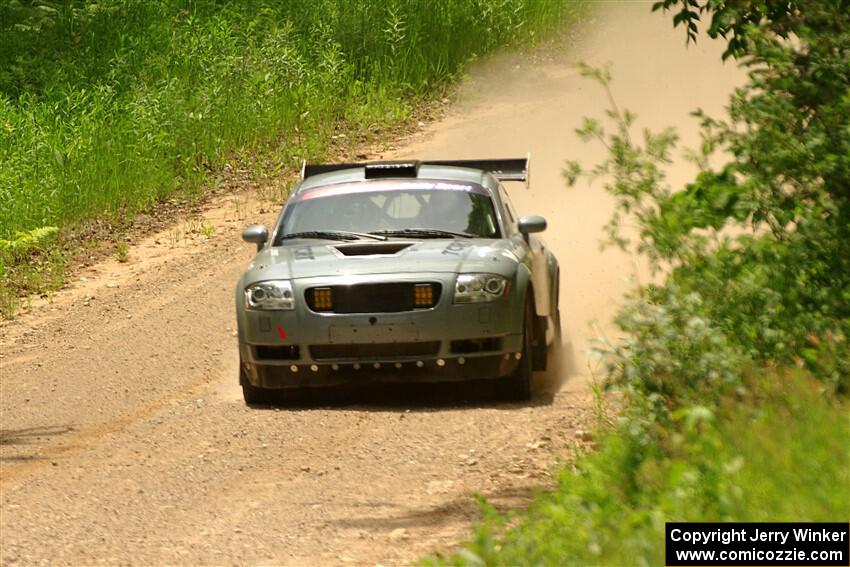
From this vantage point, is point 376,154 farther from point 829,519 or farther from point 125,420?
point 829,519

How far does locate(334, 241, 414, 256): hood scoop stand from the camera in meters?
10.5

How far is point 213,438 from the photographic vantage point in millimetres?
9625

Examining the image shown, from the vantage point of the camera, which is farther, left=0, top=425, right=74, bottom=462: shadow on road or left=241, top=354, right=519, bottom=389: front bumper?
left=241, top=354, right=519, bottom=389: front bumper

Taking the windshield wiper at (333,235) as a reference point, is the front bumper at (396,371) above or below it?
below

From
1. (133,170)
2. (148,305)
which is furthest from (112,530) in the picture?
(133,170)

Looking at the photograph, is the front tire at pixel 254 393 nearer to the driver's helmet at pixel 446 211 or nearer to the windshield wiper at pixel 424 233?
the windshield wiper at pixel 424 233

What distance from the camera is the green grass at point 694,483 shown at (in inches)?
200

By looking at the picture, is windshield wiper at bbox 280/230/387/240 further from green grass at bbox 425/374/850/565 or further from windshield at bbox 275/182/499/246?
green grass at bbox 425/374/850/565

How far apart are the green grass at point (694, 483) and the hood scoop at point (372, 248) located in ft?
12.5

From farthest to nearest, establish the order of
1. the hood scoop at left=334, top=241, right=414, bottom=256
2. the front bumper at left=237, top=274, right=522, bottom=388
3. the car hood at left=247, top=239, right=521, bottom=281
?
1. the hood scoop at left=334, top=241, right=414, bottom=256
2. the car hood at left=247, top=239, right=521, bottom=281
3. the front bumper at left=237, top=274, right=522, bottom=388

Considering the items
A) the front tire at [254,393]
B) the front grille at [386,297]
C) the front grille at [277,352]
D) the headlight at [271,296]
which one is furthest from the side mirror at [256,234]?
the front grille at [386,297]

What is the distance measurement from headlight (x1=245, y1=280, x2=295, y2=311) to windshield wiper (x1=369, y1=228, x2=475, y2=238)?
1.12 metres

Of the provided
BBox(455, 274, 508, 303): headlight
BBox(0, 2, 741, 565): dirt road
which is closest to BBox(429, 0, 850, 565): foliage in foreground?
BBox(0, 2, 741, 565): dirt road

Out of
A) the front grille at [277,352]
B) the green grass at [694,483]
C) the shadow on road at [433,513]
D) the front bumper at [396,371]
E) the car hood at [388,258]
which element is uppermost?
the green grass at [694,483]
